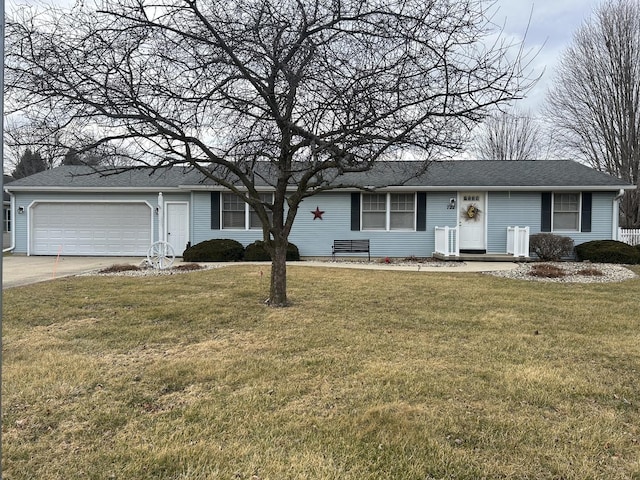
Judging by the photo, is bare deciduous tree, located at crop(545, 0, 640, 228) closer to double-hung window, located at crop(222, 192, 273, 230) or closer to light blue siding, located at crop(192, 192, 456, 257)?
light blue siding, located at crop(192, 192, 456, 257)

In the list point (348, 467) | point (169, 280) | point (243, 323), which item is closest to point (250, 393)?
point (348, 467)

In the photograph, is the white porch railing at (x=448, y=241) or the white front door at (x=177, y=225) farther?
the white front door at (x=177, y=225)

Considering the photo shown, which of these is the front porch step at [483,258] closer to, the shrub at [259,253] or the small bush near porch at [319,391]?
the shrub at [259,253]

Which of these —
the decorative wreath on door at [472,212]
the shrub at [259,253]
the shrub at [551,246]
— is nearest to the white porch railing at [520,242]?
the shrub at [551,246]

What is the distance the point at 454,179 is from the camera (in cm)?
1456

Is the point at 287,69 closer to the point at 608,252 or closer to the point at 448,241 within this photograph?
the point at 448,241

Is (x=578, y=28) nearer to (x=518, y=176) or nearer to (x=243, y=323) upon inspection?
(x=518, y=176)

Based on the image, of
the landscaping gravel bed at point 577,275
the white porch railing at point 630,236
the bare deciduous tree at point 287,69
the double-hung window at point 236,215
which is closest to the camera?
the bare deciduous tree at point 287,69

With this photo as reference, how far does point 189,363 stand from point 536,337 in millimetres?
3794

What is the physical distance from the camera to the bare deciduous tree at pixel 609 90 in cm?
1869

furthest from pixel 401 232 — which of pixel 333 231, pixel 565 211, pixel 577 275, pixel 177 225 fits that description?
pixel 177 225

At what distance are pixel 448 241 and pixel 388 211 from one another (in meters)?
2.31

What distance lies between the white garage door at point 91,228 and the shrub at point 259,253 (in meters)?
4.67

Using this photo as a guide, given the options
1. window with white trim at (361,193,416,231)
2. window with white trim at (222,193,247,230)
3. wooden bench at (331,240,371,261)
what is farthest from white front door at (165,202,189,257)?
window with white trim at (361,193,416,231)
